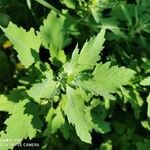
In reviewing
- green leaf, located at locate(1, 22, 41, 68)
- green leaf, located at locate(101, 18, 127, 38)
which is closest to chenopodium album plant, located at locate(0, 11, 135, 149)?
green leaf, located at locate(1, 22, 41, 68)

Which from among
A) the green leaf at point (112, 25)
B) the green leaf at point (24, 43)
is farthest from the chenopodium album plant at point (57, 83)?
the green leaf at point (112, 25)

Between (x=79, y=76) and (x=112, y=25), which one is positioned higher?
(x=112, y=25)

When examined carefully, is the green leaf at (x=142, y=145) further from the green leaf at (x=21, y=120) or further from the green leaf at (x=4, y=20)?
the green leaf at (x=4, y=20)

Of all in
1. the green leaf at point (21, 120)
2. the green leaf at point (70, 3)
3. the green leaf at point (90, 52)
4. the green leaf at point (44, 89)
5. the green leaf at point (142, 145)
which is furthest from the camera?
the green leaf at point (142, 145)

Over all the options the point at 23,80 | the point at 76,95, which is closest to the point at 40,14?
the point at 23,80

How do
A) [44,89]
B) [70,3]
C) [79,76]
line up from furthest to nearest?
[70,3] < [79,76] < [44,89]

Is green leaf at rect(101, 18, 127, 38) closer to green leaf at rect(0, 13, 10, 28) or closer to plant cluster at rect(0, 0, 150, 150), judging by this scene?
plant cluster at rect(0, 0, 150, 150)

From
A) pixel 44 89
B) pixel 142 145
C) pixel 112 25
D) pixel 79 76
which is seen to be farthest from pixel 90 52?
pixel 142 145

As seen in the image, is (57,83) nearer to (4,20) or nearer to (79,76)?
(79,76)
